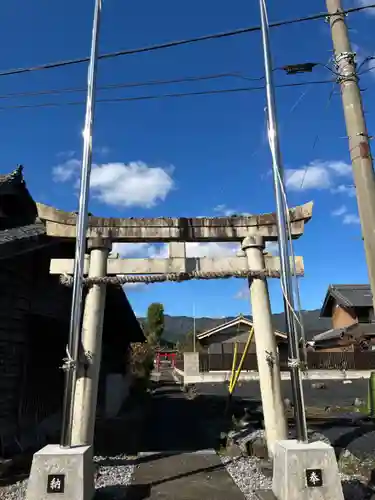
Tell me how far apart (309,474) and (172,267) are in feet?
13.4

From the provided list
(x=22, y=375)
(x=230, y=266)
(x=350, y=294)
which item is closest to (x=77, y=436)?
(x=22, y=375)

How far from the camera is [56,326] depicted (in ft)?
34.5

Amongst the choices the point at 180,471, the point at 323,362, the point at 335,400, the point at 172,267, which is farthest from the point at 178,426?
the point at 323,362

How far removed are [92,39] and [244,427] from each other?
384 inches

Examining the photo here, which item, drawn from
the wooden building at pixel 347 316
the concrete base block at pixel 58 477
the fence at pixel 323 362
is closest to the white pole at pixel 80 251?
the concrete base block at pixel 58 477

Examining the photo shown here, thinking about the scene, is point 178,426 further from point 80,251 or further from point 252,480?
point 80,251

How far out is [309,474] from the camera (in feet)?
16.9

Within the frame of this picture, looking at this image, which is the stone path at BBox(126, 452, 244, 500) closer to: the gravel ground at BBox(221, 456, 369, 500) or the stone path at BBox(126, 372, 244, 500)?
the stone path at BBox(126, 372, 244, 500)

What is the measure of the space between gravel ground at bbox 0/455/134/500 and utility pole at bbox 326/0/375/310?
4.84m

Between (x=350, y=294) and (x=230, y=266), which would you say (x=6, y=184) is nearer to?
(x=230, y=266)

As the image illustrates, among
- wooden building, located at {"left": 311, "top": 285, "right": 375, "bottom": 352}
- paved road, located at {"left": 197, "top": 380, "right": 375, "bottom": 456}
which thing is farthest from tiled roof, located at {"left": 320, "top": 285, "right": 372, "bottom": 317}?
paved road, located at {"left": 197, "top": 380, "right": 375, "bottom": 456}

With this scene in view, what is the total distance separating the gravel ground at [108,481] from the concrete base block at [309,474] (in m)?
2.49

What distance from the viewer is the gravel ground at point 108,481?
19.5 ft

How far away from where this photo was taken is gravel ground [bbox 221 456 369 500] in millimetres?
5840
